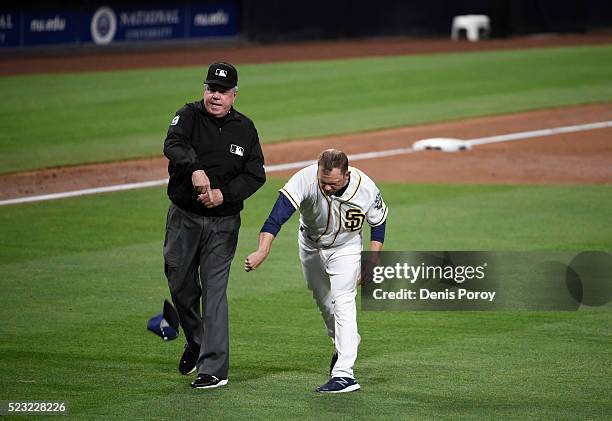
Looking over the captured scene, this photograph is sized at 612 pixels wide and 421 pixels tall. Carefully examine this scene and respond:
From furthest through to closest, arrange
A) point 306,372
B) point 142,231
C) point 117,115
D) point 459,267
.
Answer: point 117,115, point 142,231, point 459,267, point 306,372

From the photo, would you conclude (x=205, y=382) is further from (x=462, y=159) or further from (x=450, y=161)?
(x=462, y=159)

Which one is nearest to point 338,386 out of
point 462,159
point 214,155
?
point 214,155

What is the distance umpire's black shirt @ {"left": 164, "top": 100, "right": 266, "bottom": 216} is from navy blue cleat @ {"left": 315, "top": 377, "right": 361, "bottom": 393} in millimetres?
1198

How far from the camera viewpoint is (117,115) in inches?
800

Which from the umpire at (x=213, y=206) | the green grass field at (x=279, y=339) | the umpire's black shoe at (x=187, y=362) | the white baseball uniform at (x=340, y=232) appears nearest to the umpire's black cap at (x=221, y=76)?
the umpire at (x=213, y=206)

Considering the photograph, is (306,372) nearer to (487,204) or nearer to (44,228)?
(44,228)

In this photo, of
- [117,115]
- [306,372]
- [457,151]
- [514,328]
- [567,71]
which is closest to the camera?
[306,372]

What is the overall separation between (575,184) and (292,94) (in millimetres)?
8797

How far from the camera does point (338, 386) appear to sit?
717 centimetres

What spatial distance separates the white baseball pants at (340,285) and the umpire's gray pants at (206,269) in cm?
50

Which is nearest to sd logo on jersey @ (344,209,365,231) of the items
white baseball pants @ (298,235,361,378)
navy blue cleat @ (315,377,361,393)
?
white baseball pants @ (298,235,361,378)

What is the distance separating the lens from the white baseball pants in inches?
283

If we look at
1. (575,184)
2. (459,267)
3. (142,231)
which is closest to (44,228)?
(142,231)

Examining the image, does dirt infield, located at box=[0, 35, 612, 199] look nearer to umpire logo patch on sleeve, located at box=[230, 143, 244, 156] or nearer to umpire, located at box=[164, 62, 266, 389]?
umpire, located at box=[164, 62, 266, 389]
